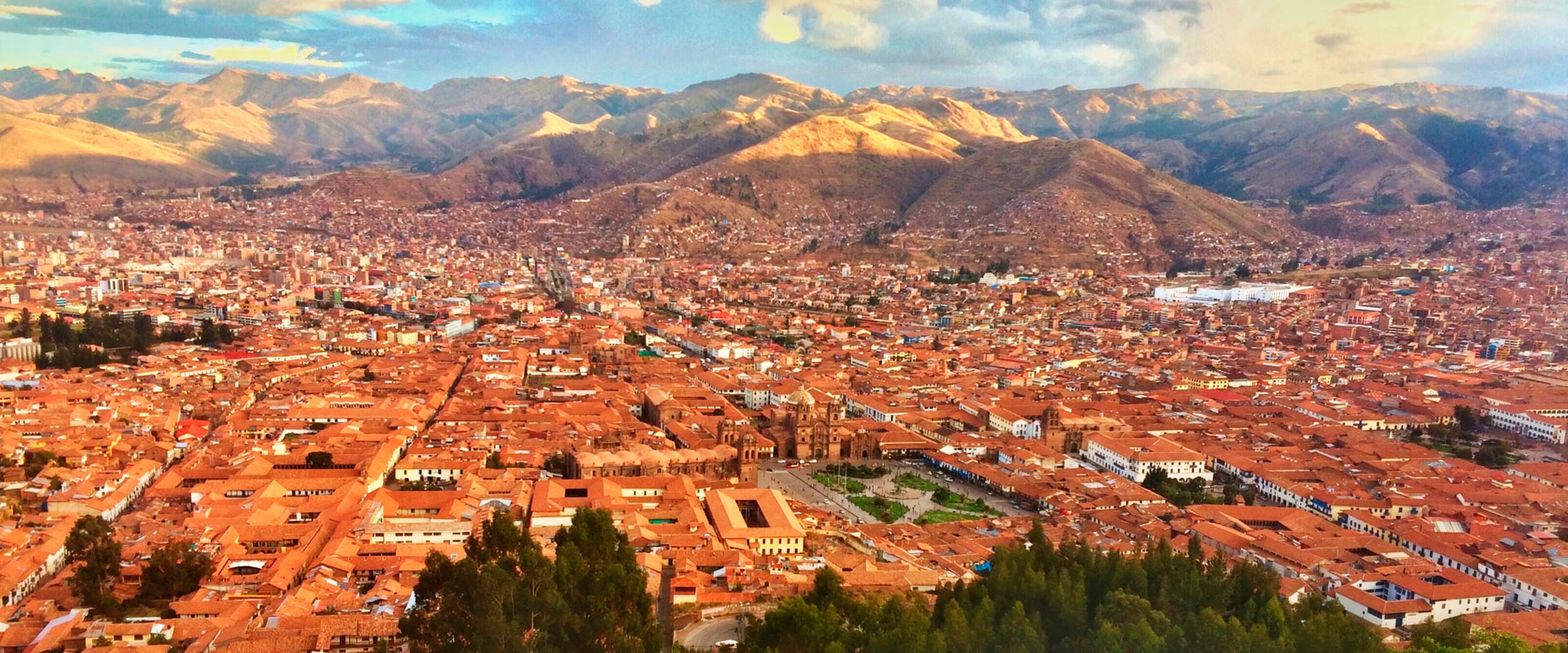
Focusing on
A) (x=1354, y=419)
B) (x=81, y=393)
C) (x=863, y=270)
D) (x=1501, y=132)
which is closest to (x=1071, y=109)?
(x=1501, y=132)

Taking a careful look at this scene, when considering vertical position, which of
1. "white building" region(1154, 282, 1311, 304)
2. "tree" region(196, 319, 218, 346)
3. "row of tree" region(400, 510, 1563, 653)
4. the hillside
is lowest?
"tree" region(196, 319, 218, 346)

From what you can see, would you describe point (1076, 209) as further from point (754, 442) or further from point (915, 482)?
point (754, 442)

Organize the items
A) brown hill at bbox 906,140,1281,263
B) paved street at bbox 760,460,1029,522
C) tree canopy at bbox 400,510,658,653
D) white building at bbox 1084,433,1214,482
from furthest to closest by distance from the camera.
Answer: brown hill at bbox 906,140,1281,263
white building at bbox 1084,433,1214,482
paved street at bbox 760,460,1029,522
tree canopy at bbox 400,510,658,653

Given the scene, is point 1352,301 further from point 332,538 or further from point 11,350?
point 11,350

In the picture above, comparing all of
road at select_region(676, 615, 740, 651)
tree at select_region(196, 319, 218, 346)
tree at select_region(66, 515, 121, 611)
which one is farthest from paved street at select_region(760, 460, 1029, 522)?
tree at select_region(196, 319, 218, 346)

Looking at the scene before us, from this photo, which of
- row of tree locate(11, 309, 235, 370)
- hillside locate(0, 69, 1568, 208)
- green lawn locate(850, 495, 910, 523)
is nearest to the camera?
green lawn locate(850, 495, 910, 523)

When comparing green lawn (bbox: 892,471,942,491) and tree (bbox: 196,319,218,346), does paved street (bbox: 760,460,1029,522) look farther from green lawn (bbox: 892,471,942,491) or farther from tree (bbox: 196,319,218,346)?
tree (bbox: 196,319,218,346)

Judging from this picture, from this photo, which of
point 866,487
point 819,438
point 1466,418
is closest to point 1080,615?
point 866,487
